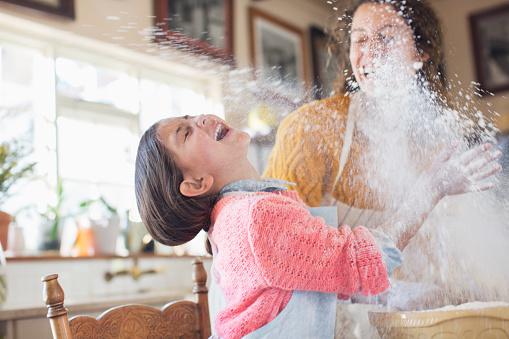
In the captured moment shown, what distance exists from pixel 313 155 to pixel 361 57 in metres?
0.20

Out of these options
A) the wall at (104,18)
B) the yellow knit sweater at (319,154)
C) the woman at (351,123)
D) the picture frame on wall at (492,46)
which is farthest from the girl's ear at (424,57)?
the picture frame on wall at (492,46)

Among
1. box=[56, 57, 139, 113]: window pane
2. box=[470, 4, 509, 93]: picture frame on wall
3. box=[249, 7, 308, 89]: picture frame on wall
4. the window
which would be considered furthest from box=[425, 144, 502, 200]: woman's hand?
box=[470, 4, 509, 93]: picture frame on wall

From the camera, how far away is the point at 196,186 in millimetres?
1034

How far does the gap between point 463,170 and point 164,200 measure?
0.44m

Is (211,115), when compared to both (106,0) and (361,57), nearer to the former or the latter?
(361,57)

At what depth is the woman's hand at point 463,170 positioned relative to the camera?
93cm

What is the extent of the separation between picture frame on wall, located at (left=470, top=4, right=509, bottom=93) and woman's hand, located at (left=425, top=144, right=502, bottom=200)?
425 cm

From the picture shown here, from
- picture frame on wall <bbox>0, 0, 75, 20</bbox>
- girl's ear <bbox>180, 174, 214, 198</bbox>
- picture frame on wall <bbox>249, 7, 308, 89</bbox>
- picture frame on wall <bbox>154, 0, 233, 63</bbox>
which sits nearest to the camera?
girl's ear <bbox>180, 174, 214, 198</bbox>

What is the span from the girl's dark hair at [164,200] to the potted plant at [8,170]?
115 cm

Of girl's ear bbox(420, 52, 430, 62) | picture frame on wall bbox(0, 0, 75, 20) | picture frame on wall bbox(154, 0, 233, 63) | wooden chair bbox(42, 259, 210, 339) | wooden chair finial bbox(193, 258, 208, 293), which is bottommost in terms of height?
wooden chair bbox(42, 259, 210, 339)

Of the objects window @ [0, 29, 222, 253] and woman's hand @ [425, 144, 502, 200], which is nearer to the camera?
woman's hand @ [425, 144, 502, 200]

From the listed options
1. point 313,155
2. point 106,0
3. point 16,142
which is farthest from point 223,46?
point 313,155

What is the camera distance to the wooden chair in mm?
952

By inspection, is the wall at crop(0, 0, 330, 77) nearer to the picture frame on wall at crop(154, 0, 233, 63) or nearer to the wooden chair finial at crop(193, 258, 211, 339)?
the picture frame on wall at crop(154, 0, 233, 63)
